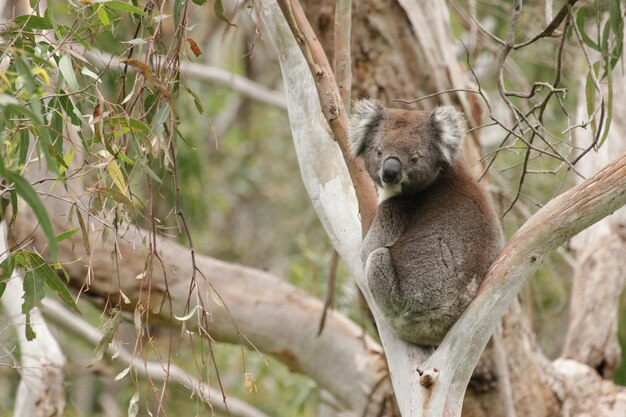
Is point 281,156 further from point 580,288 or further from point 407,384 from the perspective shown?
point 407,384

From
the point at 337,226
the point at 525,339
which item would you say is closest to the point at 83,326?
the point at 525,339

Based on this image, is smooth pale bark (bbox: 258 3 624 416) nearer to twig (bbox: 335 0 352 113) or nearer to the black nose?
the black nose

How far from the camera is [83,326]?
6195 millimetres

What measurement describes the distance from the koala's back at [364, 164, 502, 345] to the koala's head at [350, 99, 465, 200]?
0.29ft

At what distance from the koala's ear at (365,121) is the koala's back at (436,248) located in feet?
0.91

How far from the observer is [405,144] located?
347cm

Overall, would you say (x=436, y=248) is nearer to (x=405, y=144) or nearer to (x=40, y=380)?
(x=405, y=144)

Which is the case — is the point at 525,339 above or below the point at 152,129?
below

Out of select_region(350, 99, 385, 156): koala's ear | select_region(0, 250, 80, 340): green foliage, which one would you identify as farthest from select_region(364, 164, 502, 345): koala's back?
select_region(0, 250, 80, 340): green foliage

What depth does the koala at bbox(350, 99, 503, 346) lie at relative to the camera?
336 cm

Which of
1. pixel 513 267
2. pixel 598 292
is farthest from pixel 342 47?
pixel 598 292

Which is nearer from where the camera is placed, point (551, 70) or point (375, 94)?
point (375, 94)

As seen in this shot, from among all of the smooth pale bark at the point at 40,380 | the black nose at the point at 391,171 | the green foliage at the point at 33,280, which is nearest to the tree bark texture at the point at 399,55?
the black nose at the point at 391,171

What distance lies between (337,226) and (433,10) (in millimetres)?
2483
